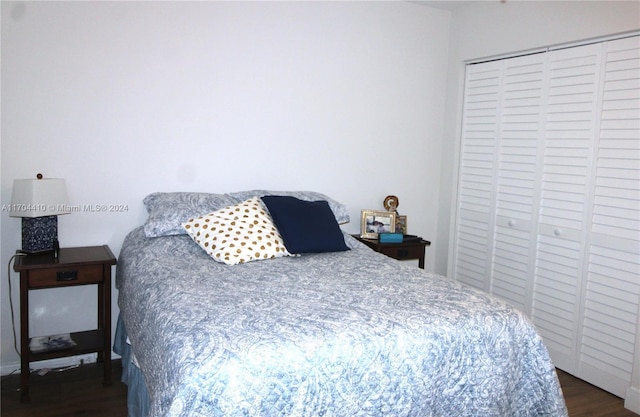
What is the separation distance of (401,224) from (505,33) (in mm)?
1478

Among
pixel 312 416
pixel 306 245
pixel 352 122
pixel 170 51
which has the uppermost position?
pixel 170 51

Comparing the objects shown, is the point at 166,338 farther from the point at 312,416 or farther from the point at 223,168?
the point at 223,168

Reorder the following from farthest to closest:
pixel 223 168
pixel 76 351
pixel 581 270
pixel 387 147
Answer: pixel 387 147 < pixel 223 168 < pixel 581 270 < pixel 76 351

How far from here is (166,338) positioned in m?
1.79

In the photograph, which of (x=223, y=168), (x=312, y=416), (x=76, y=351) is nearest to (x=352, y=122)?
(x=223, y=168)

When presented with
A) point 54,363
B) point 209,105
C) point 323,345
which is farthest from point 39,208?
point 323,345

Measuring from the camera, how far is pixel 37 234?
2771mm

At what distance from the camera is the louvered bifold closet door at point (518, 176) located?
346cm

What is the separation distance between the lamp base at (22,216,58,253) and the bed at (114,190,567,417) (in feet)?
1.83

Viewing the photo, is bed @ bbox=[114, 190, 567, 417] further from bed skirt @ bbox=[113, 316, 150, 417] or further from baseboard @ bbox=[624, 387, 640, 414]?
baseboard @ bbox=[624, 387, 640, 414]

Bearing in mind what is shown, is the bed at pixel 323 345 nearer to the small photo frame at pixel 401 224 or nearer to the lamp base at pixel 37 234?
the lamp base at pixel 37 234

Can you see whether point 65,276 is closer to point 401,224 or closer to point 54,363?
point 54,363

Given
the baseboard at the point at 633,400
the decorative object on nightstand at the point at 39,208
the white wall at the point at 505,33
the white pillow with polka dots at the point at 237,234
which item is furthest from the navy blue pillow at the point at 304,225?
the baseboard at the point at 633,400

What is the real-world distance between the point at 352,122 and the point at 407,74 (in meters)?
0.60
